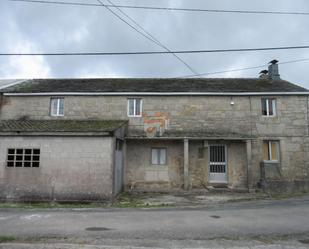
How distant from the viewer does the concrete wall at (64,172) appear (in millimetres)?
11438

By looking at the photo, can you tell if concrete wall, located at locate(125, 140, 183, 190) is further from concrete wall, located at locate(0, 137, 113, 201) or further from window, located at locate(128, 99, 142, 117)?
concrete wall, located at locate(0, 137, 113, 201)

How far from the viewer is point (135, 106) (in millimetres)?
16016

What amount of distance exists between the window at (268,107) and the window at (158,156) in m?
6.31

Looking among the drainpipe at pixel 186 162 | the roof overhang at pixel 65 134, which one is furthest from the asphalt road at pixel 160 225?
the drainpipe at pixel 186 162

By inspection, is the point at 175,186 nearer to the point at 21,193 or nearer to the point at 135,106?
the point at 135,106

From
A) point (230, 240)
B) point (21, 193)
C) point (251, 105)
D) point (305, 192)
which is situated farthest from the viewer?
point (251, 105)

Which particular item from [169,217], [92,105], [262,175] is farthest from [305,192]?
[92,105]

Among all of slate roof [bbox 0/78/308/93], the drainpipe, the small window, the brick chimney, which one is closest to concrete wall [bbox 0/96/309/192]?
slate roof [bbox 0/78/308/93]

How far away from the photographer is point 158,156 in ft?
51.2

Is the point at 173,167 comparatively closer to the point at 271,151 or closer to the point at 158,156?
the point at 158,156

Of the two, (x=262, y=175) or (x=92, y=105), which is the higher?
(x=92, y=105)

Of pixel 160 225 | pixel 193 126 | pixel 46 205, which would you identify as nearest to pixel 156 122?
pixel 193 126

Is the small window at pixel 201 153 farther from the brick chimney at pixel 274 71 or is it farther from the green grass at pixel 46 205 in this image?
the brick chimney at pixel 274 71

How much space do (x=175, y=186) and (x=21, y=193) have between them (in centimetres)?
783
